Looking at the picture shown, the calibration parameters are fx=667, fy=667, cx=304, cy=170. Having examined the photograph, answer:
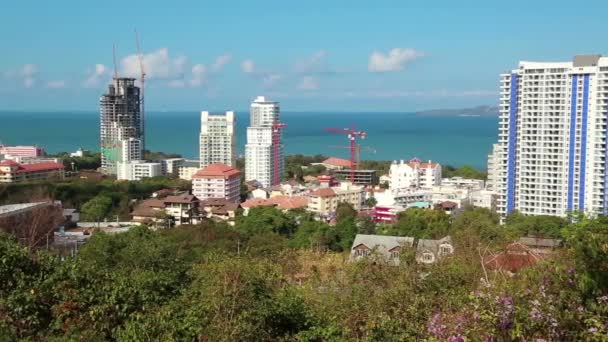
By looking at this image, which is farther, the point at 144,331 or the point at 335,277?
the point at 335,277

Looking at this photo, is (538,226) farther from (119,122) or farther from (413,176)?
(119,122)

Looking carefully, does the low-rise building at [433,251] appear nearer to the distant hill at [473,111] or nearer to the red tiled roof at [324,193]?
the red tiled roof at [324,193]

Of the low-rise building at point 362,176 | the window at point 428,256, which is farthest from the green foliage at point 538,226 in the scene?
the low-rise building at point 362,176

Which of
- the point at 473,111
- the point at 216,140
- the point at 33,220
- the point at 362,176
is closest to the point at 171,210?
the point at 33,220

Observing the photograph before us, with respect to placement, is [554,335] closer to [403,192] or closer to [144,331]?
[144,331]

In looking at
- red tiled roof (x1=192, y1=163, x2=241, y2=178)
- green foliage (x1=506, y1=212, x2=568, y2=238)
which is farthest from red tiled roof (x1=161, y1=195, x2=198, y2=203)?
green foliage (x1=506, y1=212, x2=568, y2=238)

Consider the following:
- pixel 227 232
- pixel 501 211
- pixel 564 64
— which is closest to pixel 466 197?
pixel 501 211

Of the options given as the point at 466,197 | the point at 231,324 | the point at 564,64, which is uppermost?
the point at 564,64
